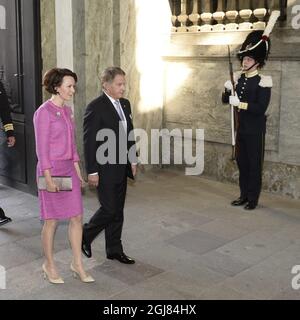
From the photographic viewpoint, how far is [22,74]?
643 centimetres

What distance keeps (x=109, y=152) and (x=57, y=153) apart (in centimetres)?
52

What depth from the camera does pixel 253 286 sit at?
4.08 m

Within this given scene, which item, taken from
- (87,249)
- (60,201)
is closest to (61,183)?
(60,201)

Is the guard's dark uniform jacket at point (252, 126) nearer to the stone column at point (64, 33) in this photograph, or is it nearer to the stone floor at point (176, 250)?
the stone floor at point (176, 250)

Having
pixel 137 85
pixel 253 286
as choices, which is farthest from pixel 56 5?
pixel 253 286

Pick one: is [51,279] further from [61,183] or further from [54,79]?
[54,79]

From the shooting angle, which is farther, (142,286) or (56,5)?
(56,5)

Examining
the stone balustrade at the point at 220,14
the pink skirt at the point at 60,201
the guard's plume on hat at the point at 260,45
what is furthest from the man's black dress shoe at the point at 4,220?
the stone balustrade at the point at 220,14

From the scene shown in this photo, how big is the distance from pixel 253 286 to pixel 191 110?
3.90 meters

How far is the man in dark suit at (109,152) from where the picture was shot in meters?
4.13

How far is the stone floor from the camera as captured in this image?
157 inches

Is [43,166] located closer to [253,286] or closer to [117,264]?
[117,264]

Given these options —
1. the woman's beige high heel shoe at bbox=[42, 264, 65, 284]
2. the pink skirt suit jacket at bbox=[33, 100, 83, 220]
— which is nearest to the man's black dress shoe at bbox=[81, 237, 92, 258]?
the woman's beige high heel shoe at bbox=[42, 264, 65, 284]

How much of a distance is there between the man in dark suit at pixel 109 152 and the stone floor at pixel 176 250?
1.32 ft
